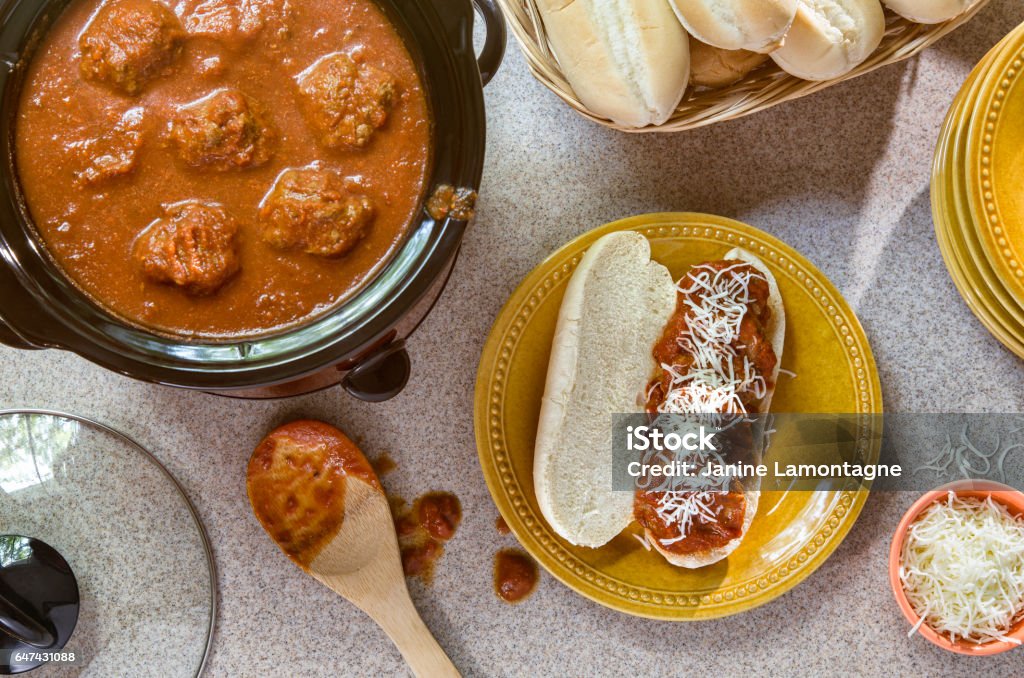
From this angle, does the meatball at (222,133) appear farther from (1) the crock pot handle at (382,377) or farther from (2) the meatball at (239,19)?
(1) the crock pot handle at (382,377)

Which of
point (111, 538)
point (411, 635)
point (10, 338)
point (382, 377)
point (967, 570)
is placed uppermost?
point (10, 338)

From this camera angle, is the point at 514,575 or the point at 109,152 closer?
the point at 109,152

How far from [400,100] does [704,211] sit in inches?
38.7

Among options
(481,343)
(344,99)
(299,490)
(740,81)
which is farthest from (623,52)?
(299,490)

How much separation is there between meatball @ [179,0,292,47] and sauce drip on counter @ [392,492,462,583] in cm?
124

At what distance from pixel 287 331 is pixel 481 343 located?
68cm

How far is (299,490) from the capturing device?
7.25ft

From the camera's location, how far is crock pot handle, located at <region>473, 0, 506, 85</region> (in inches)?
72.9

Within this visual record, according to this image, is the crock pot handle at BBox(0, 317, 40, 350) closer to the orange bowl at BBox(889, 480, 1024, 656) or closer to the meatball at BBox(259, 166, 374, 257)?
the meatball at BBox(259, 166, 374, 257)

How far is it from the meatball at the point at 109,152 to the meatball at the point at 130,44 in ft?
0.25

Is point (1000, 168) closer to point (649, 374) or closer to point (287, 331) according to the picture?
point (649, 374)

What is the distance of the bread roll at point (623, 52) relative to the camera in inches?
71.4

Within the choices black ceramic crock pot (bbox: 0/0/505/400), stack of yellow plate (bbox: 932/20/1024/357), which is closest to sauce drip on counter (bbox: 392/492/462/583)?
black ceramic crock pot (bbox: 0/0/505/400)

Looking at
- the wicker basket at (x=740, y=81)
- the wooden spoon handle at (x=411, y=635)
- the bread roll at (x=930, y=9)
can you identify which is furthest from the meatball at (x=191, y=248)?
the bread roll at (x=930, y=9)
